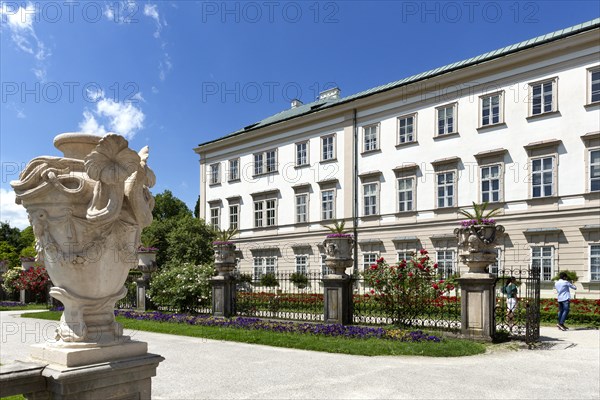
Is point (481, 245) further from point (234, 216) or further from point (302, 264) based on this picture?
point (234, 216)

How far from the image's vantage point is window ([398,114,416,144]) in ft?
91.5

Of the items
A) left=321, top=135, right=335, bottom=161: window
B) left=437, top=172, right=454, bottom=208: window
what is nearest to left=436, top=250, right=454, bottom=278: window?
left=437, top=172, right=454, bottom=208: window

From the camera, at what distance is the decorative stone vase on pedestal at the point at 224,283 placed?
15.6m

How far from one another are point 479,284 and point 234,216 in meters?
28.5

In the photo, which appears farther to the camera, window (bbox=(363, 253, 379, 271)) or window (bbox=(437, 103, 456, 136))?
window (bbox=(363, 253, 379, 271))

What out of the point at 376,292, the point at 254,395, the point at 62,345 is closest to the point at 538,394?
the point at 254,395

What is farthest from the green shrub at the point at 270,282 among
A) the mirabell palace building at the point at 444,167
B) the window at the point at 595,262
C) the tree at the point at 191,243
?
the tree at the point at 191,243

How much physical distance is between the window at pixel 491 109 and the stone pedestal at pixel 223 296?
1652 cm

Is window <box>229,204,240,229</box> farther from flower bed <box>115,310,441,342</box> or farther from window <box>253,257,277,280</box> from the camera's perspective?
flower bed <box>115,310,441,342</box>

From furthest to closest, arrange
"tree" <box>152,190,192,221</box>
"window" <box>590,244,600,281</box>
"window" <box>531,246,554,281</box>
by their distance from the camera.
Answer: "tree" <box>152,190,192,221</box>
"window" <box>531,246,554,281</box>
"window" <box>590,244,600,281</box>

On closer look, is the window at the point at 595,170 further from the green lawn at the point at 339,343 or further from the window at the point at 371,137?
the green lawn at the point at 339,343

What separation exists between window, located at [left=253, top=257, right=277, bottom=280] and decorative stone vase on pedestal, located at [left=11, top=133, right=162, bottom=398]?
1192 inches

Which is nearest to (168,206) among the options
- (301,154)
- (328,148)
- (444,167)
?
(301,154)

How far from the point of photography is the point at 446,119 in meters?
26.5
